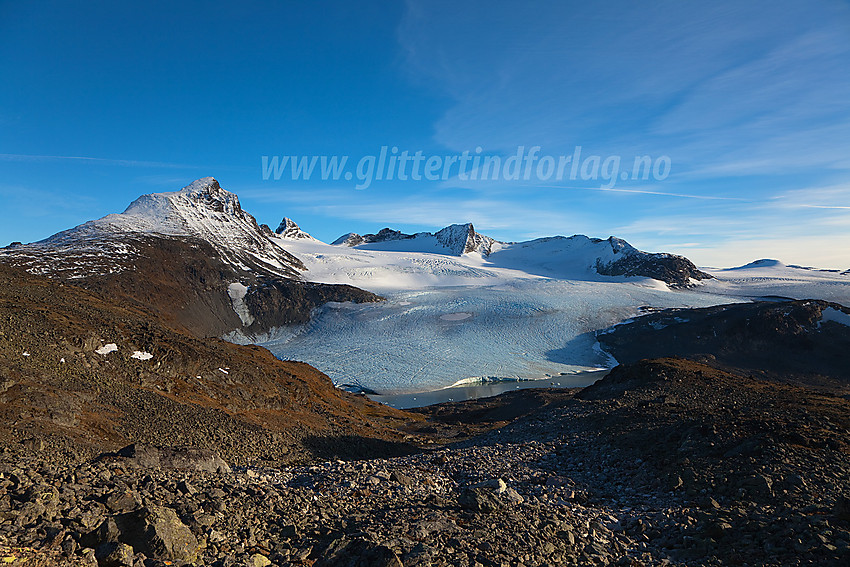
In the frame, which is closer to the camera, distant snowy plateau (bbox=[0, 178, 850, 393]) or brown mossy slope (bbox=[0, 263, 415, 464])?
brown mossy slope (bbox=[0, 263, 415, 464])

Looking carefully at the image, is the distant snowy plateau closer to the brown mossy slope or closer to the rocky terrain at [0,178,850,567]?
the rocky terrain at [0,178,850,567]

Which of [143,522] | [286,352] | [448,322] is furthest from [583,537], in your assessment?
[448,322]

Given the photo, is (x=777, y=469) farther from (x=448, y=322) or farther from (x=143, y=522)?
(x=448, y=322)

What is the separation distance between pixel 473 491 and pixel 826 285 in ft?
339

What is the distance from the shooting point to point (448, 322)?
65062 millimetres

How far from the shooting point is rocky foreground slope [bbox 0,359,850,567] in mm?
5133

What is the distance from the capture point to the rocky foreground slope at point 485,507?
16.8ft

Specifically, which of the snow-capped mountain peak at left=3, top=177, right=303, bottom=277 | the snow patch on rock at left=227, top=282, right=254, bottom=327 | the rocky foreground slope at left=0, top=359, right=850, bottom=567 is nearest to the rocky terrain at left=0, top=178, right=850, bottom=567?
the rocky foreground slope at left=0, top=359, right=850, bottom=567

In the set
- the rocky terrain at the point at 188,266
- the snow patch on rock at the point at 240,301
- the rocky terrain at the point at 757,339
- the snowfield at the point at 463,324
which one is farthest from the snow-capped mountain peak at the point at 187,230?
the rocky terrain at the point at 757,339

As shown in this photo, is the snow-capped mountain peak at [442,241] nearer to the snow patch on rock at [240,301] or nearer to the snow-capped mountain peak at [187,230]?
the snow-capped mountain peak at [187,230]

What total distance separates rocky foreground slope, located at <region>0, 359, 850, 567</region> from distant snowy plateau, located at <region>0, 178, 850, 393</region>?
3493 cm

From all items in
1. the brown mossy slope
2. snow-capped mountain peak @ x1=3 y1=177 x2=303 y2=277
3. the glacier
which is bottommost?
the glacier

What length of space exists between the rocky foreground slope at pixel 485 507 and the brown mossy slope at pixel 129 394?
3.31 m

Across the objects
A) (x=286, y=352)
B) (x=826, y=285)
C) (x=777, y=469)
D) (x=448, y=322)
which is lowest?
(x=286, y=352)
